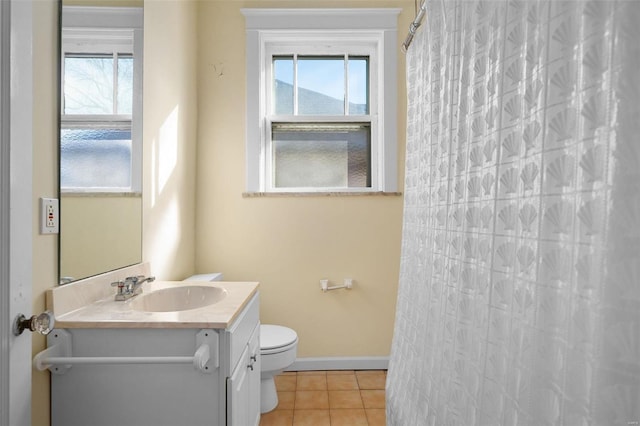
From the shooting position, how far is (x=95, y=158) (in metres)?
1.32

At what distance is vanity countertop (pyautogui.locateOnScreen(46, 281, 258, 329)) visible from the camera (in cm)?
109

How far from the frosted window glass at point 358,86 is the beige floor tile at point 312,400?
75.7 inches

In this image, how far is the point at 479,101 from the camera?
2.98 ft

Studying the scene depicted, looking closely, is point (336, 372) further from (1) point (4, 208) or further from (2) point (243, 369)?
(1) point (4, 208)

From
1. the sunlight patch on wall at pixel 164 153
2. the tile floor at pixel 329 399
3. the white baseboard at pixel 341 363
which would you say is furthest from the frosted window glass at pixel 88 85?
the white baseboard at pixel 341 363

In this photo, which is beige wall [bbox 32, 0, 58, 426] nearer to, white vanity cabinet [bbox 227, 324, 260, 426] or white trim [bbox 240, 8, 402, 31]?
white vanity cabinet [bbox 227, 324, 260, 426]

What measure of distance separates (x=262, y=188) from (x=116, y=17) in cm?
129

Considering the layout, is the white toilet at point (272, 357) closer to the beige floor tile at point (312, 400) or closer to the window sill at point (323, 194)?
the beige floor tile at point (312, 400)

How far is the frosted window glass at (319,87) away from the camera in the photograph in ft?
8.44

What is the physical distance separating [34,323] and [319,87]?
2.20 metres

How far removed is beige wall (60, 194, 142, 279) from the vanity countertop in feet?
0.22

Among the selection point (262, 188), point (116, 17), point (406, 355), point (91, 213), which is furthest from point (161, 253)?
point (406, 355)

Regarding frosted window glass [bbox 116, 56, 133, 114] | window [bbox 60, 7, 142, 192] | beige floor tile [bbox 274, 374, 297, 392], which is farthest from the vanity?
beige floor tile [bbox 274, 374, 297, 392]

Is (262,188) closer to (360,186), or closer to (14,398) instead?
(360,186)
